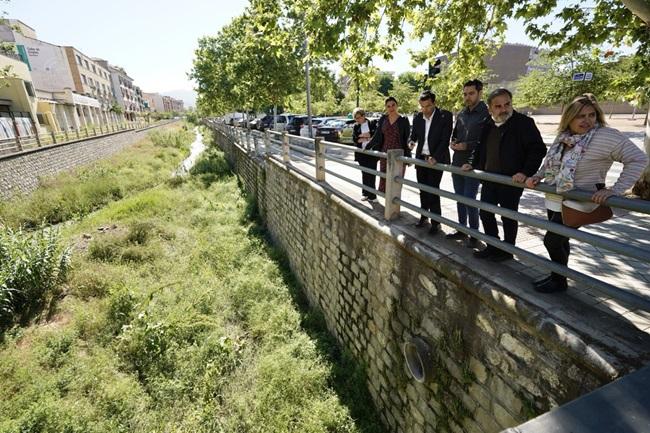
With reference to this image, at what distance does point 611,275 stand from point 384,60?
219 inches

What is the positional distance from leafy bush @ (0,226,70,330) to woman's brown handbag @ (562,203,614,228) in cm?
969

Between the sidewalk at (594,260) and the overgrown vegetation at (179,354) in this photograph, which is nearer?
the sidewalk at (594,260)

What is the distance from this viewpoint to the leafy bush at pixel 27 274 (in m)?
7.15

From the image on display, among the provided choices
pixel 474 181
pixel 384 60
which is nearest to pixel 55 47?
pixel 384 60

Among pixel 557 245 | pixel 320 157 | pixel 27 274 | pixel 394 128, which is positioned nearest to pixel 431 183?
pixel 394 128

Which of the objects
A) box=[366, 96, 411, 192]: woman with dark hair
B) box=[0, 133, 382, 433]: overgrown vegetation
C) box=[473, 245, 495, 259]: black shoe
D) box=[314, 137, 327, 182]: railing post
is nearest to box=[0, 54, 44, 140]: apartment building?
box=[0, 133, 382, 433]: overgrown vegetation

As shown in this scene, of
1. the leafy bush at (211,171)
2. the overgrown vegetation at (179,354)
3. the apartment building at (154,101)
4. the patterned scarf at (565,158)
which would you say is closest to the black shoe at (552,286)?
the patterned scarf at (565,158)

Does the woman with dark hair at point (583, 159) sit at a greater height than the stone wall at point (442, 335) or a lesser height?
greater

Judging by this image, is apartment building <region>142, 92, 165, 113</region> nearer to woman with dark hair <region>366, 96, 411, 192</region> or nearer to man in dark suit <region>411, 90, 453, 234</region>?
woman with dark hair <region>366, 96, 411, 192</region>

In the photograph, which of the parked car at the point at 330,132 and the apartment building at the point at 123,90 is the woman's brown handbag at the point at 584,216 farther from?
the apartment building at the point at 123,90

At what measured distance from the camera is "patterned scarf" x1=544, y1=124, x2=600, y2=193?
2.25 metres

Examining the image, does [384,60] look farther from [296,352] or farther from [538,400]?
[538,400]

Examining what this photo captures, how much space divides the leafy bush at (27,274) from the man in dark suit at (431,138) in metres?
8.64

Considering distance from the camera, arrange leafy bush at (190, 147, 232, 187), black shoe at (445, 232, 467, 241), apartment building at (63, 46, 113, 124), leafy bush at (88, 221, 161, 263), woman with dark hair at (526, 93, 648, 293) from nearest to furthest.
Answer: woman with dark hair at (526, 93, 648, 293) < black shoe at (445, 232, 467, 241) < leafy bush at (88, 221, 161, 263) < leafy bush at (190, 147, 232, 187) < apartment building at (63, 46, 113, 124)
